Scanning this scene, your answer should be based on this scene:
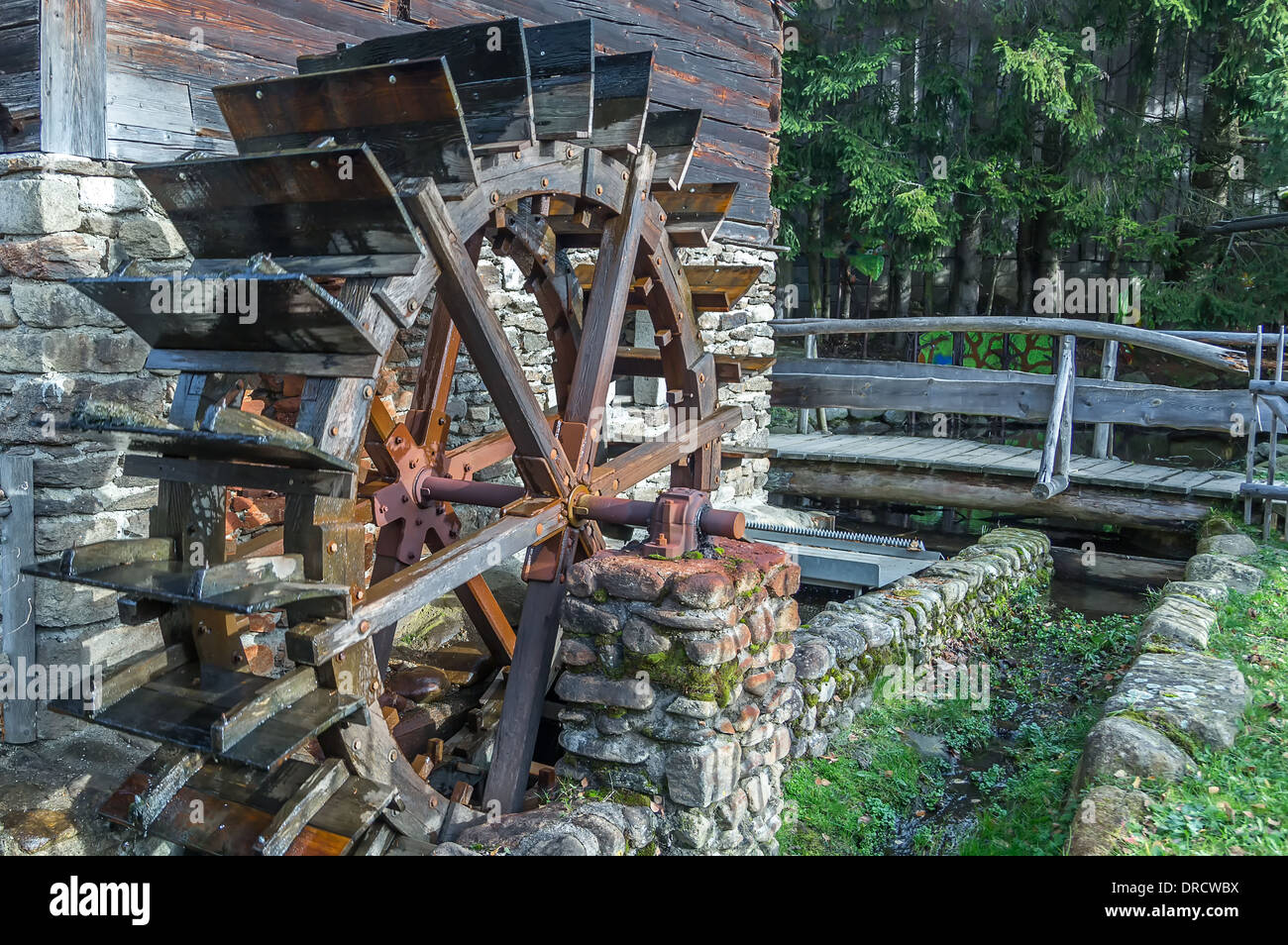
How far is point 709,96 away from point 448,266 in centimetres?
418

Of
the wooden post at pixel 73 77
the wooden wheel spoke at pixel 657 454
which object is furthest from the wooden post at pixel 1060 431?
the wooden post at pixel 73 77

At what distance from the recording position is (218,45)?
12.8ft

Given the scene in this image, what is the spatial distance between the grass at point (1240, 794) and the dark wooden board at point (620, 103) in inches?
109

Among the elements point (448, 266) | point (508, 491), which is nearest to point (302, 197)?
point (448, 266)

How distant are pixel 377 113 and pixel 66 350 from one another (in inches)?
56.9

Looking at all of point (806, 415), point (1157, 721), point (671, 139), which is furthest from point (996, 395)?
point (1157, 721)

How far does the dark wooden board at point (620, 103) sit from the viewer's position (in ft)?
12.1

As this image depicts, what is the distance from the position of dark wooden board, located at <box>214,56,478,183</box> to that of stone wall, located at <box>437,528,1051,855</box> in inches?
54.6

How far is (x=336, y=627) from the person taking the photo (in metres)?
2.66

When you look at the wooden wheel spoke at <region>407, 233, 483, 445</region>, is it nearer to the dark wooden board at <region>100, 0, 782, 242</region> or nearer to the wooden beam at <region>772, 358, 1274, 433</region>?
the dark wooden board at <region>100, 0, 782, 242</region>

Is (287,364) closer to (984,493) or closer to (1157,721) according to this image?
(1157,721)

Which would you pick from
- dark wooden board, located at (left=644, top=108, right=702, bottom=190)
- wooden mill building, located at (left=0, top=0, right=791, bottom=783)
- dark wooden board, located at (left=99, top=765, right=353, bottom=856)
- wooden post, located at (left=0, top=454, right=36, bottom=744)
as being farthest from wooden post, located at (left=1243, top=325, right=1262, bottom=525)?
wooden post, located at (left=0, top=454, right=36, bottom=744)

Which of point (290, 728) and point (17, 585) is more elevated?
point (17, 585)
